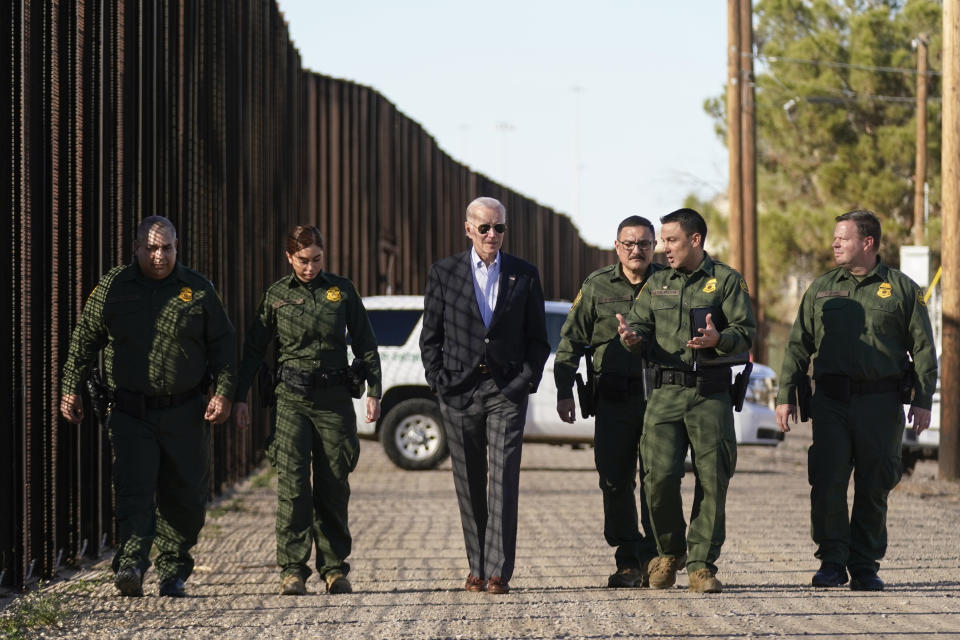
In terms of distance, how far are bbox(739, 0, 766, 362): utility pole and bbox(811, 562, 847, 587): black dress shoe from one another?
628 inches

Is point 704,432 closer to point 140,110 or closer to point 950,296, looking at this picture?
point 140,110

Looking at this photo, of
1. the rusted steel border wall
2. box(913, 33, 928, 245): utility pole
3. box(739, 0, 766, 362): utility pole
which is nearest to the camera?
the rusted steel border wall

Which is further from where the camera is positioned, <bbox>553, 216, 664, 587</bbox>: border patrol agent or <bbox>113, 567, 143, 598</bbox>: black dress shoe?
<bbox>553, 216, 664, 587</bbox>: border patrol agent

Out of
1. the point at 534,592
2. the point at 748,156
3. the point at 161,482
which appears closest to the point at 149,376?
the point at 161,482

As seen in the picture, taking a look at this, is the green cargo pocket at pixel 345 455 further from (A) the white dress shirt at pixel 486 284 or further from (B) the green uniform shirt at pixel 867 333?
(B) the green uniform shirt at pixel 867 333

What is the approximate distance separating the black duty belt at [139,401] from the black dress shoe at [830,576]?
128 inches

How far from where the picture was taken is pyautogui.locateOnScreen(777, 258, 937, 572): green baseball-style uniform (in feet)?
27.6

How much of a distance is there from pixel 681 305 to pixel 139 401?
2629 millimetres

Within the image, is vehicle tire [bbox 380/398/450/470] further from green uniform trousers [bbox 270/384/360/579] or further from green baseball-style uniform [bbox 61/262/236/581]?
green baseball-style uniform [bbox 61/262/236/581]

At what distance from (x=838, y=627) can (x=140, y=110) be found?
21.0 ft

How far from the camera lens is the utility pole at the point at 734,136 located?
24766 millimetres

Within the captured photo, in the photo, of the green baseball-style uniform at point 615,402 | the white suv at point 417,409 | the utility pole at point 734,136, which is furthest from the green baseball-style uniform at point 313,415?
the utility pole at point 734,136

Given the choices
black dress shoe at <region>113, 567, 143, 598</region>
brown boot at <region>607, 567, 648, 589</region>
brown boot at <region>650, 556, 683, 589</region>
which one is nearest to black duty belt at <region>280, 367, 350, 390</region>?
black dress shoe at <region>113, 567, 143, 598</region>

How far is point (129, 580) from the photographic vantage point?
7.90 metres
